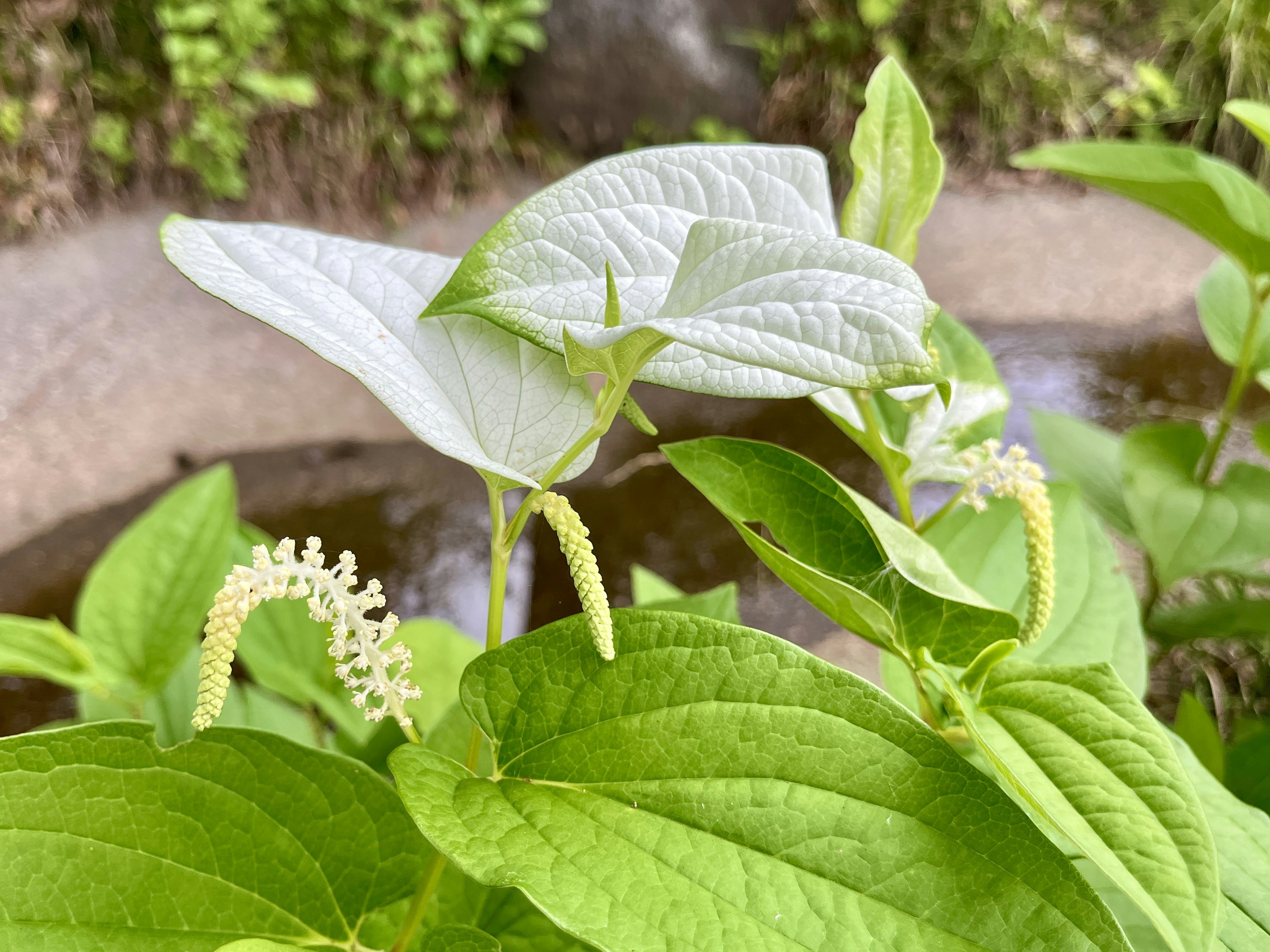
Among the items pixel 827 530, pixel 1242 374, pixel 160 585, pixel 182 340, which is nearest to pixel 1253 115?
pixel 1242 374

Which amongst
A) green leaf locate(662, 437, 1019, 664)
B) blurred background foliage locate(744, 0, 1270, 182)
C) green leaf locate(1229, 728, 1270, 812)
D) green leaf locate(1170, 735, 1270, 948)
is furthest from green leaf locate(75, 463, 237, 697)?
blurred background foliage locate(744, 0, 1270, 182)

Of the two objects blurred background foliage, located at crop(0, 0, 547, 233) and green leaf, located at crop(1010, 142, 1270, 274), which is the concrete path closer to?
blurred background foliage, located at crop(0, 0, 547, 233)

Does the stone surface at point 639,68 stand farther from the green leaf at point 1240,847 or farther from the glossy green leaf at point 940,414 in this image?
the green leaf at point 1240,847

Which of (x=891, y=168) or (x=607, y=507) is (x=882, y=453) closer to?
(x=891, y=168)

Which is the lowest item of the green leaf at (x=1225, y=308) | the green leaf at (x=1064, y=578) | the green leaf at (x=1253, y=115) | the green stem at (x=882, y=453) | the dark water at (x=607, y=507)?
the dark water at (x=607, y=507)

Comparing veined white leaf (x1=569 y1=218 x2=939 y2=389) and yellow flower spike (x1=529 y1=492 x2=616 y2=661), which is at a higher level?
veined white leaf (x1=569 y1=218 x2=939 y2=389)

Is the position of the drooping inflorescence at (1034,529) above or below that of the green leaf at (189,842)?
above

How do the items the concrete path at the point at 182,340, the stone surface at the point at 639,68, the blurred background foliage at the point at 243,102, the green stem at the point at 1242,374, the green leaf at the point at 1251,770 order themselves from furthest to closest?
the stone surface at the point at 639,68 → the blurred background foliage at the point at 243,102 → the concrete path at the point at 182,340 → the green stem at the point at 1242,374 → the green leaf at the point at 1251,770

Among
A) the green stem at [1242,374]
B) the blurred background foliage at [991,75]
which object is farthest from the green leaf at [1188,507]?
the blurred background foliage at [991,75]
